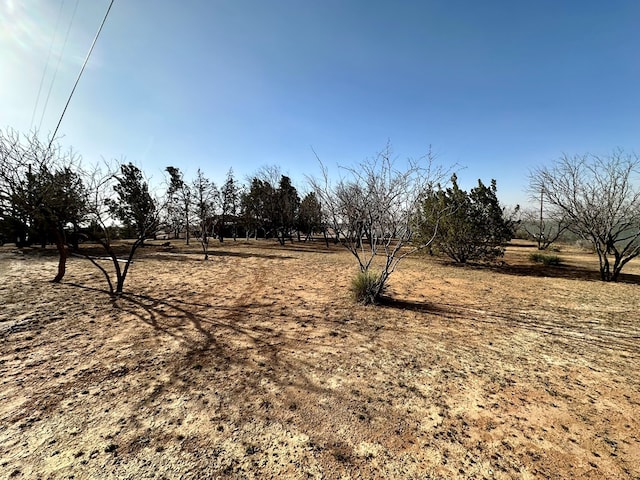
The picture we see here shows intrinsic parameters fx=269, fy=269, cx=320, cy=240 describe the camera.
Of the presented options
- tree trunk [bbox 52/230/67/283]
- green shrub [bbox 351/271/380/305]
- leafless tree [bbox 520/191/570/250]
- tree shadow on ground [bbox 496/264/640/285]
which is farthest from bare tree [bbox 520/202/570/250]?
tree trunk [bbox 52/230/67/283]

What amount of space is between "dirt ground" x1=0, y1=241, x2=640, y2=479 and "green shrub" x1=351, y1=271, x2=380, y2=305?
0.91ft

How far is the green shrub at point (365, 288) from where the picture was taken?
5.69 m

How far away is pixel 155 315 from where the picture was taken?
480 cm

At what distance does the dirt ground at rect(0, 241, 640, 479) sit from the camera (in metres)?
1.89

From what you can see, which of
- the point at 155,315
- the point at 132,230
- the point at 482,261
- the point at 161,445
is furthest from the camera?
the point at 132,230

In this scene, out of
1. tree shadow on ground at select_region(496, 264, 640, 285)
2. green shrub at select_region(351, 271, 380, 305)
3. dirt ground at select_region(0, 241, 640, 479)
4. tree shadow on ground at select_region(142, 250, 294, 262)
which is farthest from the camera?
tree shadow on ground at select_region(142, 250, 294, 262)

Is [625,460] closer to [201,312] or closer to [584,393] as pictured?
[584,393]

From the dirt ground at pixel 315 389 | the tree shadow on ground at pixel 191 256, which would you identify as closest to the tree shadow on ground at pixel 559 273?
the dirt ground at pixel 315 389

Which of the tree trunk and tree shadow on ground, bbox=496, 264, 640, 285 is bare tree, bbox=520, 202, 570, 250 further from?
the tree trunk

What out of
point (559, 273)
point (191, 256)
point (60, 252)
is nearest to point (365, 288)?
point (60, 252)

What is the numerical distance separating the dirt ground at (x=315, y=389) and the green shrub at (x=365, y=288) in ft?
0.91

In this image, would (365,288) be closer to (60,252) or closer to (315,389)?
(315,389)

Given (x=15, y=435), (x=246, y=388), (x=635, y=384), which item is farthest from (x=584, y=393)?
(x=15, y=435)

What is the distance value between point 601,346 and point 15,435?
21.4 ft
